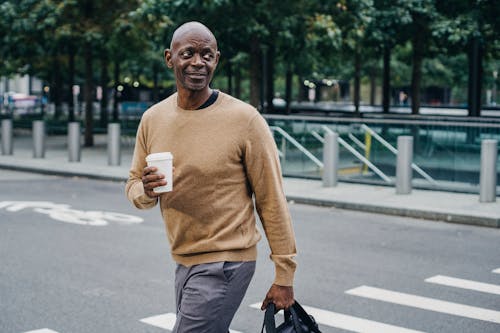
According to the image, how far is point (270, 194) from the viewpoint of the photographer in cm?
339

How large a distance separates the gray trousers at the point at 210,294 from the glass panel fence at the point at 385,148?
430 inches

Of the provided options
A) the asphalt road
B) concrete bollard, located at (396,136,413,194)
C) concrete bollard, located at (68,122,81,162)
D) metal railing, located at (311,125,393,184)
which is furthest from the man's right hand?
concrete bollard, located at (68,122,81,162)

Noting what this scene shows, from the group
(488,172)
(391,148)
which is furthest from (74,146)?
(488,172)

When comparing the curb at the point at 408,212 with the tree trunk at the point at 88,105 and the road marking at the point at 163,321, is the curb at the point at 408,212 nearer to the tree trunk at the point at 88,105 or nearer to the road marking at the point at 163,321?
the road marking at the point at 163,321

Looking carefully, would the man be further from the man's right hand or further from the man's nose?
the man's right hand

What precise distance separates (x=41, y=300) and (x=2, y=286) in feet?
2.25

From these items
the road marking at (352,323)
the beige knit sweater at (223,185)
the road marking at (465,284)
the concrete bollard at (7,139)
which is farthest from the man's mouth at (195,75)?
the concrete bollard at (7,139)

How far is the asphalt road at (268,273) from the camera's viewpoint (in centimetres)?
625

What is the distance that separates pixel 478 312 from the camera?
21.5 ft

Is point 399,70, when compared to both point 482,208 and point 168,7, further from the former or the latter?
point 482,208

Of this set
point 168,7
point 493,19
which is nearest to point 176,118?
point 168,7

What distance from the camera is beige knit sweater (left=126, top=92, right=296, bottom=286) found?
11.0 feet

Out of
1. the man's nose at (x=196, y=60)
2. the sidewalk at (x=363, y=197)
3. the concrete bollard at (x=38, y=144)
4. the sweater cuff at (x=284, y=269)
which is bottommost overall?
the sidewalk at (x=363, y=197)

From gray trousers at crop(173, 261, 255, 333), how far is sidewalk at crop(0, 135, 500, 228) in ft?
28.0
